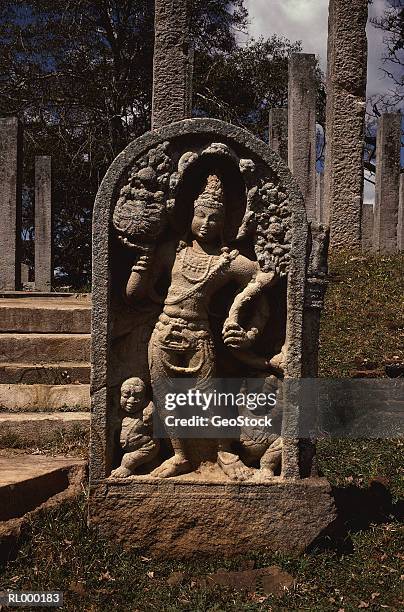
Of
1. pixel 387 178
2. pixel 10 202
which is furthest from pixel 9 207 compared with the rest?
pixel 387 178

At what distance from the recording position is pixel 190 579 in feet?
11.7

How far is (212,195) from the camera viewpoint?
381 centimetres

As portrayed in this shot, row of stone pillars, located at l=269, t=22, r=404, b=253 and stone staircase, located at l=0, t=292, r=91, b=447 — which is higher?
row of stone pillars, located at l=269, t=22, r=404, b=253

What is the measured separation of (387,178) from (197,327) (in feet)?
34.5

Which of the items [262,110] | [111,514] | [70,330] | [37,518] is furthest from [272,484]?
[262,110]

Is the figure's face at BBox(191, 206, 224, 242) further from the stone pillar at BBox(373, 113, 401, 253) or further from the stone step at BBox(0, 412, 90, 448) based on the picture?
the stone pillar at BBox(373, 113, 401, 253)

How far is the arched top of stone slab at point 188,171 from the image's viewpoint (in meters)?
3.74

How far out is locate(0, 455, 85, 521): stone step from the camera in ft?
12.1

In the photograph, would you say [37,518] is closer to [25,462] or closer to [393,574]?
[25,462]

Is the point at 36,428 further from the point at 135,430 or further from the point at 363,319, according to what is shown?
the point at 363,319

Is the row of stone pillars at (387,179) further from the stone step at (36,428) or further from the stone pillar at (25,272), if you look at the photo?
the stone pillar at (25,272)

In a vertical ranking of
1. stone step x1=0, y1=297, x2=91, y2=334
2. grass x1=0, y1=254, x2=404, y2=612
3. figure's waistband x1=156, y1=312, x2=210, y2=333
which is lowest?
grass x1=0, y1=254, x2=404, y2=612

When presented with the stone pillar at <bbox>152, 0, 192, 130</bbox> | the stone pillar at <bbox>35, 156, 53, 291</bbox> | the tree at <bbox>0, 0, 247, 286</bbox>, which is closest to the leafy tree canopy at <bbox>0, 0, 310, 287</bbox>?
the tree at <bbox>0, 0, 247, 286</bbox>

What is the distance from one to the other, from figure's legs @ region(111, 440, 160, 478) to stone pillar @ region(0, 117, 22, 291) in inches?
294
